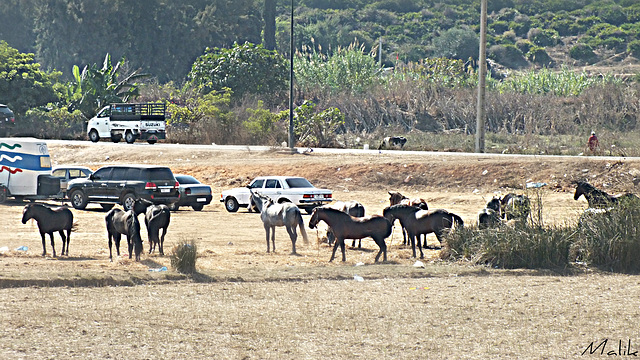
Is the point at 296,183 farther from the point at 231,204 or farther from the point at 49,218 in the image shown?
the point at 49,218

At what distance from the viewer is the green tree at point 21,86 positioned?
57000 millimetres

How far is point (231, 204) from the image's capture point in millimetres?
28594

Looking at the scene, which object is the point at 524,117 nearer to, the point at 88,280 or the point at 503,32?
the point at 88,280

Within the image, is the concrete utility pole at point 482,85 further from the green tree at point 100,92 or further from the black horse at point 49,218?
the black horse at point 49,218

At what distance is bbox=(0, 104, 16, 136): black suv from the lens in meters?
51.9

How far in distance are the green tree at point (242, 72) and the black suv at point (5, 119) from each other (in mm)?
13223

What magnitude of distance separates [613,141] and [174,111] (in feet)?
81.8

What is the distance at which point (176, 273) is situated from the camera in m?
15.5

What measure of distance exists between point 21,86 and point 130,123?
55.2ft

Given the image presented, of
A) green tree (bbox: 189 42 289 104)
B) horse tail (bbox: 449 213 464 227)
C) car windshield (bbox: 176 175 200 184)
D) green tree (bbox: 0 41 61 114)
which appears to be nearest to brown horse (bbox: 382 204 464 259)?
horse tail (bbox: 449 213 464 227)

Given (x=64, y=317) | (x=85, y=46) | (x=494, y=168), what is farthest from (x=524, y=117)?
(x=85, y=46)

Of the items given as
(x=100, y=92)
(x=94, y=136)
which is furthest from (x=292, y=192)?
(x=100, y=92)

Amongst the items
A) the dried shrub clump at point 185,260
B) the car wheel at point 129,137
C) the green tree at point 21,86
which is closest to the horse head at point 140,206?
the dried shrub clump at point 185,260

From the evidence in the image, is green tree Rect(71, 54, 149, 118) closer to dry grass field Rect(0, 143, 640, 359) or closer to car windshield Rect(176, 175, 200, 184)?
car windshield Rect(176, 175, 200, 184)
